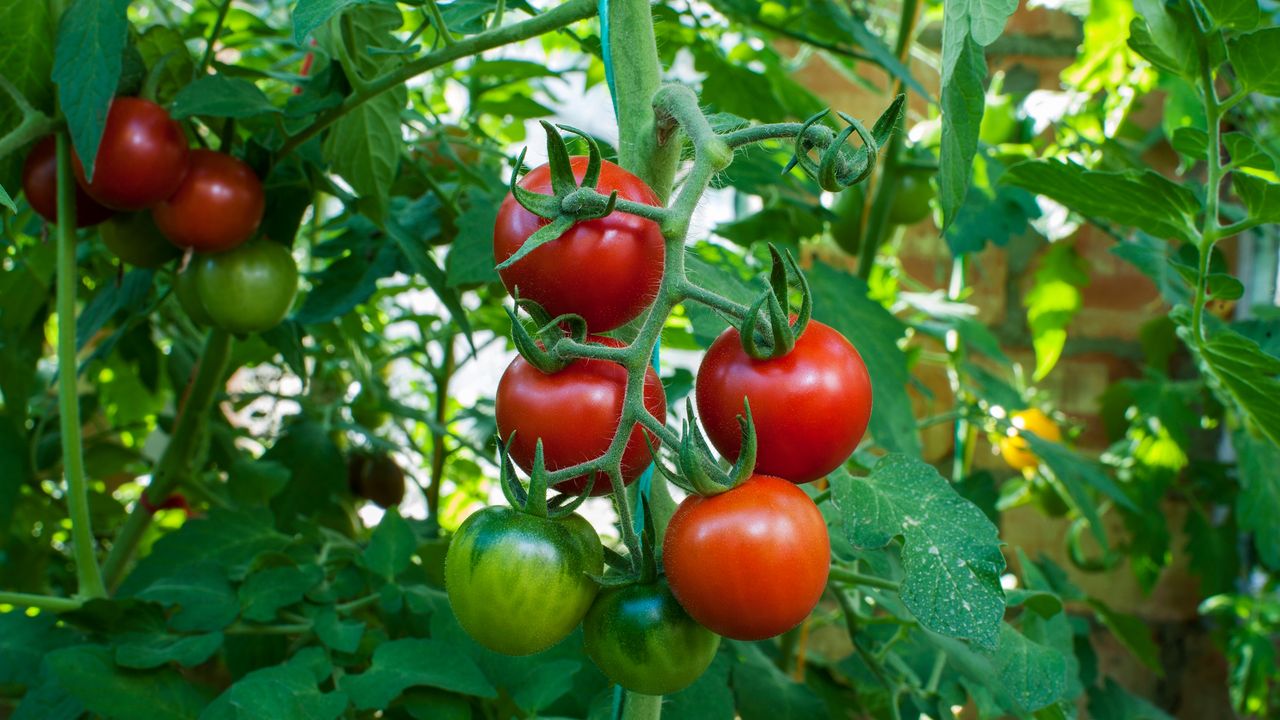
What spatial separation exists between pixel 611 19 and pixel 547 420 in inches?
6.1

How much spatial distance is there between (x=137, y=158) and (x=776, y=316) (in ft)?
1.43

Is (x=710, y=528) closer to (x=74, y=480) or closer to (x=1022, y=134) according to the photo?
(x=74, y=480)

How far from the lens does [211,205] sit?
1.97ft

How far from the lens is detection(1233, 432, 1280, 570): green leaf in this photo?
2.82 feet

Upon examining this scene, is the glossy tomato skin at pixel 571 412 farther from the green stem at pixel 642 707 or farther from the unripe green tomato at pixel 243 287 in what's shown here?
the unripe green tomato at pixel 243 287

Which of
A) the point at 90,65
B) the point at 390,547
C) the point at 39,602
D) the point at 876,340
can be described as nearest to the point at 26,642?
the point at 39,602

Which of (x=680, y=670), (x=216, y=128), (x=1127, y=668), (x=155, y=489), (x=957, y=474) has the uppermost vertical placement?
(x=216, y=128)

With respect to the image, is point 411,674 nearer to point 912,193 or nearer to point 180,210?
point 180,210

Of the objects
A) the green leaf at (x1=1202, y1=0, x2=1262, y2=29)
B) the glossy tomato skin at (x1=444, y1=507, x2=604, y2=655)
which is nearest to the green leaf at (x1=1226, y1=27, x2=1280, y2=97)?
the green leaf at (x1=1202, y1=0, x2=1262, y2=29)

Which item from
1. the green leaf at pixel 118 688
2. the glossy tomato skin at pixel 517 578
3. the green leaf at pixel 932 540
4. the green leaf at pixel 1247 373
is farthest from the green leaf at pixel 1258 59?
the green leaf at pixel 118 688

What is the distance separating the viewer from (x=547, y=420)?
33 cm

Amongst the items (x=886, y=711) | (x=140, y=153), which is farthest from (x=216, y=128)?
(x=886, y=711)

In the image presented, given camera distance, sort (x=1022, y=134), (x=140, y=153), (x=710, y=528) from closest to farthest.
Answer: (x=710, y=528)
(x=140, y=153)
(x=1022, y=134)

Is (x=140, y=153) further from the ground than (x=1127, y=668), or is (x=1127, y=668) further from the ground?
(x=140, y=153)
